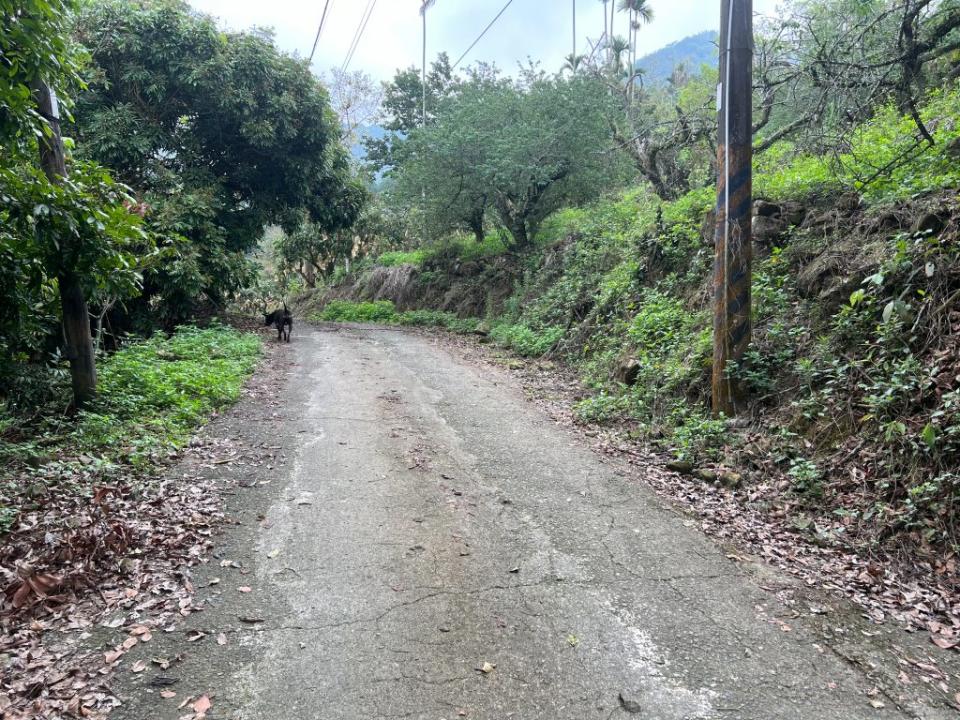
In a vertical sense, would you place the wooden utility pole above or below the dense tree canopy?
below

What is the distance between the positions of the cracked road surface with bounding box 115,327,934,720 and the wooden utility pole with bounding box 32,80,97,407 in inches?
121

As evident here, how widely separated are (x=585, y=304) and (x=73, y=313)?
30.2 feet

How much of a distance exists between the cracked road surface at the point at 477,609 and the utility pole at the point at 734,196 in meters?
1.85

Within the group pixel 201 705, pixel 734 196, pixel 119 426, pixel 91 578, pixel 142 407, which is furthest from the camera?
pixel 142 407

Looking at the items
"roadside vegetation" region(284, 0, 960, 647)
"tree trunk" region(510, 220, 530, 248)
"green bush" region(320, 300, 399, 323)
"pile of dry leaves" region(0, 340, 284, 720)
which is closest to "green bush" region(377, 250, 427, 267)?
"green bush" region(320, 300, 399, 323)

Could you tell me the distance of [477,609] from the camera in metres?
3.61

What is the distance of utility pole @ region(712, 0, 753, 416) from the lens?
588 cm

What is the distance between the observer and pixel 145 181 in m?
14.6

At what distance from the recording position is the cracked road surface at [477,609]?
290 cm

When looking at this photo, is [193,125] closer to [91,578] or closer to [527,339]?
[527,339]

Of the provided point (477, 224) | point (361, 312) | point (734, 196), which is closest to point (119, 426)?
point (734, 196)

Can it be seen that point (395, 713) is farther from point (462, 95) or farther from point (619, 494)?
point (462, 95)

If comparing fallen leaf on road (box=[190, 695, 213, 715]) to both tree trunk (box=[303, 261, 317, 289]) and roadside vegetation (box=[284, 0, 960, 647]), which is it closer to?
roadside vegetation (box=[284, 0, 960, 647])

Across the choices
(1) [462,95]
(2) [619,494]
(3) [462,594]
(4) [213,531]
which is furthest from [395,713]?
(1) [462,95]
